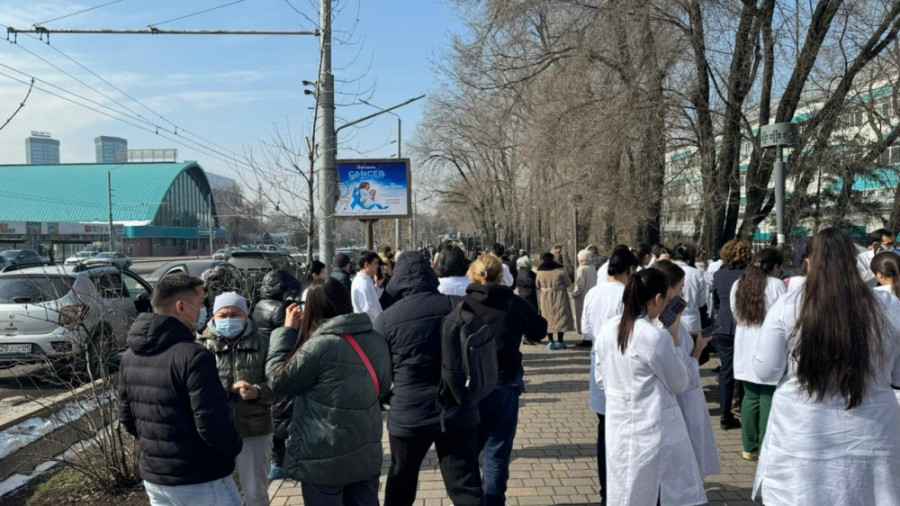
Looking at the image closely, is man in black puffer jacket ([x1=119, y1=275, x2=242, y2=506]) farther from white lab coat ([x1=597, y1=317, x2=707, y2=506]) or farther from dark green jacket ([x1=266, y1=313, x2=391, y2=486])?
white lab coat ([x1=597, y1=317, x2=707, y2=506])

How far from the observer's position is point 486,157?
40812 millimetres

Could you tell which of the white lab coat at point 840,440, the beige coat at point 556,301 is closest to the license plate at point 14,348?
the beige coat at point 556,301

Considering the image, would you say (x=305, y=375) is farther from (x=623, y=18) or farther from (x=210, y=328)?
(x=623, y=18)

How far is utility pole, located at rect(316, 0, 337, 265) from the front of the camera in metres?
8.92

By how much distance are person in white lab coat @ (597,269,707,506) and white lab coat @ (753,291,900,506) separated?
48 centimetres

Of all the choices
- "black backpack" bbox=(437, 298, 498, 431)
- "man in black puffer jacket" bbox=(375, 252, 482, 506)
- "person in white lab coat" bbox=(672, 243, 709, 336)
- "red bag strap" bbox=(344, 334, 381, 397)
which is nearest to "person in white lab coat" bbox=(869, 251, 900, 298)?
"person in white lab coat" bbox=(672, 243, 709, 336)

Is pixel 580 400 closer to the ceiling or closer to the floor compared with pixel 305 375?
closer to the floor

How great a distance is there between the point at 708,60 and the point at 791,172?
2.87 metres

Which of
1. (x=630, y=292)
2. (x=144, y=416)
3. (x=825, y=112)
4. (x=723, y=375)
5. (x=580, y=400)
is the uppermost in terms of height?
(x=825, y=112)

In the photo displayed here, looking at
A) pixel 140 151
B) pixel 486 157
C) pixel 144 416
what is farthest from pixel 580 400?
pixel 140 151

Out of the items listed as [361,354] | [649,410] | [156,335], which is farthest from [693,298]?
[156,335]

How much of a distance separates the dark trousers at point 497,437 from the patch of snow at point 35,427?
3.06 meters

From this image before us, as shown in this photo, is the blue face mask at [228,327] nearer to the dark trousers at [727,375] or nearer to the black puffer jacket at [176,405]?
the black puffer jacket at [176,405]

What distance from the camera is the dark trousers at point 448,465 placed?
405cm
